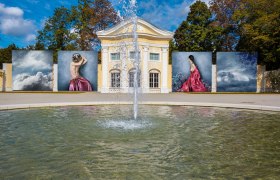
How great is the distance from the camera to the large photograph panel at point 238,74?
37406 mm

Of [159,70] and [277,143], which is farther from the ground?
[159,70]

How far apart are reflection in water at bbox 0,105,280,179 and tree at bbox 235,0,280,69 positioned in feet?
96.3

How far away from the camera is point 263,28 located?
36125mm

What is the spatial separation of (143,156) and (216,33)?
142 feet

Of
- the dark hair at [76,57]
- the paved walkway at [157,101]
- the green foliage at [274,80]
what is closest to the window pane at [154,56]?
the dark hair at [76,57]

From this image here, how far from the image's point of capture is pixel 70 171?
4938 mm

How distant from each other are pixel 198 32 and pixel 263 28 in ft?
43.0

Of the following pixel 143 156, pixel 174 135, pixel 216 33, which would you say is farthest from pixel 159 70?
pixel 143 156

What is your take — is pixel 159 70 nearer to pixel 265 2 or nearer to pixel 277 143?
pixel 265 2

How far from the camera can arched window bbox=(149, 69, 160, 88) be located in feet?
118

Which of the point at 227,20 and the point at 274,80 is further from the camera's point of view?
the point at 227,20

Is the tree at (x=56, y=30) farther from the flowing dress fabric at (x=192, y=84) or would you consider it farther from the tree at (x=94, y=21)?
the flowing dress fabric at (x=192, y=84)

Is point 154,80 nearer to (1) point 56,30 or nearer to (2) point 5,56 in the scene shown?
(1) point 56,30

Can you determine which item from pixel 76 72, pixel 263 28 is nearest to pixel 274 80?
pixel 263 28
